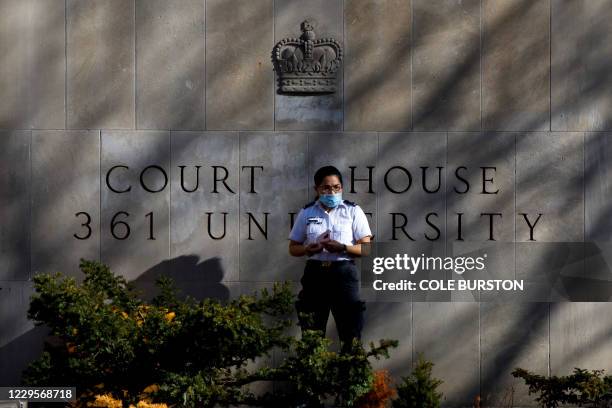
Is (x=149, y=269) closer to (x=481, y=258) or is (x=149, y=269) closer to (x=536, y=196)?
(x=481, y=258)

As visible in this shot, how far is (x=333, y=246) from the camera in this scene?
8.84 m

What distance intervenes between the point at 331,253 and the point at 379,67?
2.38 meters

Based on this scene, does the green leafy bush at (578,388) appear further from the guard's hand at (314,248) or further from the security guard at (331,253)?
the guard's hand at (314,248)

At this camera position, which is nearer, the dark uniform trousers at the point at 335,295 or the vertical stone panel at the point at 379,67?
the dark uniform trousers at the point at 335,295

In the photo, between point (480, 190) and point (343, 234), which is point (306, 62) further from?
point (480, 190)

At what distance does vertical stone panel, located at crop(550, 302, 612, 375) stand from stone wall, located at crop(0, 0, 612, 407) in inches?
0.8

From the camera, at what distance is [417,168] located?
33.9ft

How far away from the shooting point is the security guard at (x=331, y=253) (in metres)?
8.93

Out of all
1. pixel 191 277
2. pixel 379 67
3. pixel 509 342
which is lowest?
pixel 509 342

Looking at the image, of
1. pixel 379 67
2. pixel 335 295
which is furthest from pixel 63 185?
pixel 379 67

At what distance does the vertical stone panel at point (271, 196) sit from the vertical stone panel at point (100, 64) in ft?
4.52

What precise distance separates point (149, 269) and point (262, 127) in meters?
1.93

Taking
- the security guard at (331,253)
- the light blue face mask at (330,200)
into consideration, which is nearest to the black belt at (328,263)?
the security guard at (331,253)

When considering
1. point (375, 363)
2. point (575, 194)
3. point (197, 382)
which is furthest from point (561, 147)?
point (197, 382)
